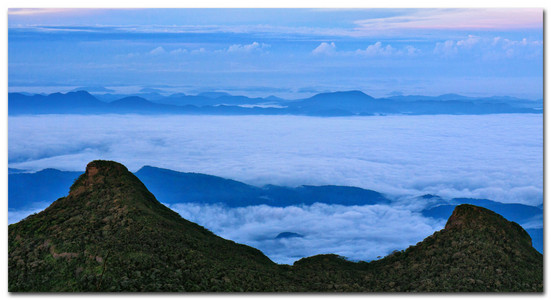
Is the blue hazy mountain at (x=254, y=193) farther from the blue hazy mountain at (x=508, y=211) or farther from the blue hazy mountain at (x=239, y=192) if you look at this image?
the blue hazy mountain at (x=508, y=211)

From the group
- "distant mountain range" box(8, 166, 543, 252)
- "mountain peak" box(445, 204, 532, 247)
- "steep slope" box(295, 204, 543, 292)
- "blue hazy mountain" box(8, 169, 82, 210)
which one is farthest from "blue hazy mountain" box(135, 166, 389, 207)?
"mountain peak" box(445, 204, 532, 247)

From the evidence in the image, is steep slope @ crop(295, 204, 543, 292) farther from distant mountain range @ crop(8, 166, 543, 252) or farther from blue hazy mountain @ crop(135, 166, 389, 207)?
blue hazy mountain @ crop(135, 166, 389, 207)

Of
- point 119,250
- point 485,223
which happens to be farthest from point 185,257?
point 485,223

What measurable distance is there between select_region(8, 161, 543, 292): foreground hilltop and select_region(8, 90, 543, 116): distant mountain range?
7.98 ft

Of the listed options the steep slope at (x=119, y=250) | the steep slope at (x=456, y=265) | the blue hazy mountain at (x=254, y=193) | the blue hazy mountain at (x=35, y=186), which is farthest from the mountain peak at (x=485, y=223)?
the blue hazy mountain at (x=35, y=186)

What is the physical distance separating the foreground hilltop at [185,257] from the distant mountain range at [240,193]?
1.10m

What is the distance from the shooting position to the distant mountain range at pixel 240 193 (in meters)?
8.69

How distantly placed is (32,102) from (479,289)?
7.28 metres

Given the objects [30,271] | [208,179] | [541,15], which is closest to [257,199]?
[208,179]

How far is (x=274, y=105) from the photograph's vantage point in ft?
33.6

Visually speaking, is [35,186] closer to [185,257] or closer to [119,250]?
[119,250]

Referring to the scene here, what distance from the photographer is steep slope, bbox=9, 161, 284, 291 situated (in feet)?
20.4

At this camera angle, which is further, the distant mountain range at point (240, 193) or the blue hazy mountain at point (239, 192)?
the blue hazy mountain at point (239, 192)

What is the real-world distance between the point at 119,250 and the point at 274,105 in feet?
15.1
